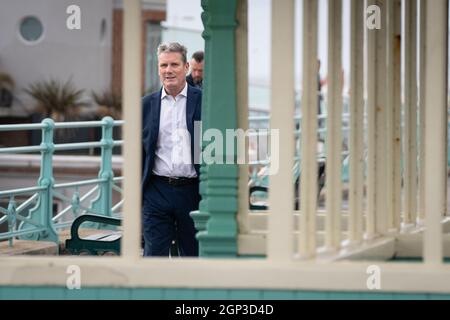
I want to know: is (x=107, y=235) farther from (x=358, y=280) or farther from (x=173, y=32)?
A: (x=173, y=32)

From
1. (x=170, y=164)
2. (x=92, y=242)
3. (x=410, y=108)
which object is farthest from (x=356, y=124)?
(x=92, y=242)

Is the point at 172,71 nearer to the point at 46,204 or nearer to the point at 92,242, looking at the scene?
the point at 92,242

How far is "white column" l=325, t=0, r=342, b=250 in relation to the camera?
5.59m

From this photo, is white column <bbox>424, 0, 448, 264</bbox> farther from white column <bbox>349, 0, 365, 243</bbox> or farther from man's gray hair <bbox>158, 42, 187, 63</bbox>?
man's gray hair <bbox>158, 42, 187, 63</bbox>

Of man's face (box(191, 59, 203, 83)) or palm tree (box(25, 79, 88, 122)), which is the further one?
palm tree (box(25, 79, 88, 122))

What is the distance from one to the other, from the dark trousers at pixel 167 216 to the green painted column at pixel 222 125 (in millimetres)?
1627

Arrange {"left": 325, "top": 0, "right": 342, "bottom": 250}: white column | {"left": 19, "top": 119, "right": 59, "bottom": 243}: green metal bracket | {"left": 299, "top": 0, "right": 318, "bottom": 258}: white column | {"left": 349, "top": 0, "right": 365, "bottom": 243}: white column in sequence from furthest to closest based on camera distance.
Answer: {"left": 19, "top": 119, "right": 59, "bottom": 243}: green metal bracket, {"left": 349, "top": 0, "right": 365, "bottom": 243}: white column, {"left": 325, "top": 0, "right": 342, "bottom": 250}: white column, {"left": 299, "top": 0, "right": 318, "bottom": 258}: white column

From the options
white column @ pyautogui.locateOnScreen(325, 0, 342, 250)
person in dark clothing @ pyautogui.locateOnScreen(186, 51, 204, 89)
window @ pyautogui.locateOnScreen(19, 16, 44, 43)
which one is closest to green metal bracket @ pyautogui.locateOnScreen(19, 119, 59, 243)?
person in dark clothing @ pyautogui.locateOnScreen(186, 51, 204, 89)

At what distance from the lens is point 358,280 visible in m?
5.36

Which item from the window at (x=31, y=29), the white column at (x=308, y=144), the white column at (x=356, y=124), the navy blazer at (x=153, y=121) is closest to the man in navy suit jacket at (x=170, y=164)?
Result: the navy blazer at (x=153, y=121)

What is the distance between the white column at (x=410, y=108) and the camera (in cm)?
663

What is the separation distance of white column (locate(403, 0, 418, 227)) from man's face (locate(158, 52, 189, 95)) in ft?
5.07

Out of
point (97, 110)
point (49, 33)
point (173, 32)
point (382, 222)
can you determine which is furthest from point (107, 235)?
point (49, 33)
